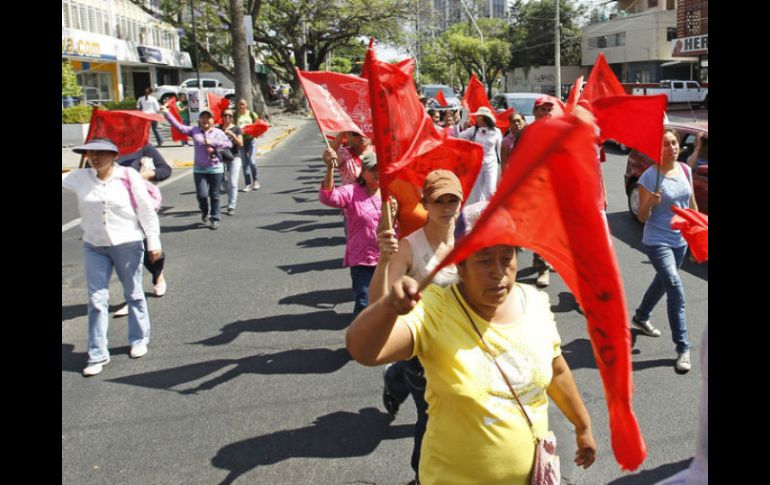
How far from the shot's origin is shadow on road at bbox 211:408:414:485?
13.0ft

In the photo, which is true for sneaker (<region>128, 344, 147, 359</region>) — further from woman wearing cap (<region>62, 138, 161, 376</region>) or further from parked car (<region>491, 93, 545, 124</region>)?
parked car (<region>491, 93, 545, 124</region>)

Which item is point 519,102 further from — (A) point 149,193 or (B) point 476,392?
(B) point 476,392

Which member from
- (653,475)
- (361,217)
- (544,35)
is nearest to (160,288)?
(361,217)

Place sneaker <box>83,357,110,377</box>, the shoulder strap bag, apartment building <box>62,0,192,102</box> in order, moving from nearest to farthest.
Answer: the shoulder strap bag → sneaker <box>83,357,110,377</box> → apartment building <box>62,0,192,102</box>

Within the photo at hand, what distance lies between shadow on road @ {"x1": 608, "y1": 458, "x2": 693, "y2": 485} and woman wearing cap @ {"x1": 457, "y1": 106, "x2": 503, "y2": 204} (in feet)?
15.2

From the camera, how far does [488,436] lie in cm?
226

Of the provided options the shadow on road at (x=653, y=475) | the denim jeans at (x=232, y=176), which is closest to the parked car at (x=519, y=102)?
the denim jeans at (x=232, y=176)

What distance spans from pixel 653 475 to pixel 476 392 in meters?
2.10

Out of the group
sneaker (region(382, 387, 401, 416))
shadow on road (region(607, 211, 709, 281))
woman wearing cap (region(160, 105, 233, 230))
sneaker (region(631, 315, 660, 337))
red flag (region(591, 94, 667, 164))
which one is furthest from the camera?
woman wearing cap (region(160, 105, 233, 230))

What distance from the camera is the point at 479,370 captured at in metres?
2.23

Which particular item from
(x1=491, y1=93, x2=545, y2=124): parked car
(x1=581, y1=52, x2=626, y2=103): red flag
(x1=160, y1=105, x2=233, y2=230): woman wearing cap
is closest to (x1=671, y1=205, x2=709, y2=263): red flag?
(x1=581, y1=52, x2=626, y2=103): red flag

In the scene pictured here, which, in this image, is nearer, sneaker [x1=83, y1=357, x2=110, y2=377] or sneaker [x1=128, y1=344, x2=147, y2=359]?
sneaker [x1=83, y1=357, x2=110, y2=377]

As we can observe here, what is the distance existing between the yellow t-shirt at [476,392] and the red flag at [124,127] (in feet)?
14.9

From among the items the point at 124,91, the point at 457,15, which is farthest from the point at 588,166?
the point at 457,15
